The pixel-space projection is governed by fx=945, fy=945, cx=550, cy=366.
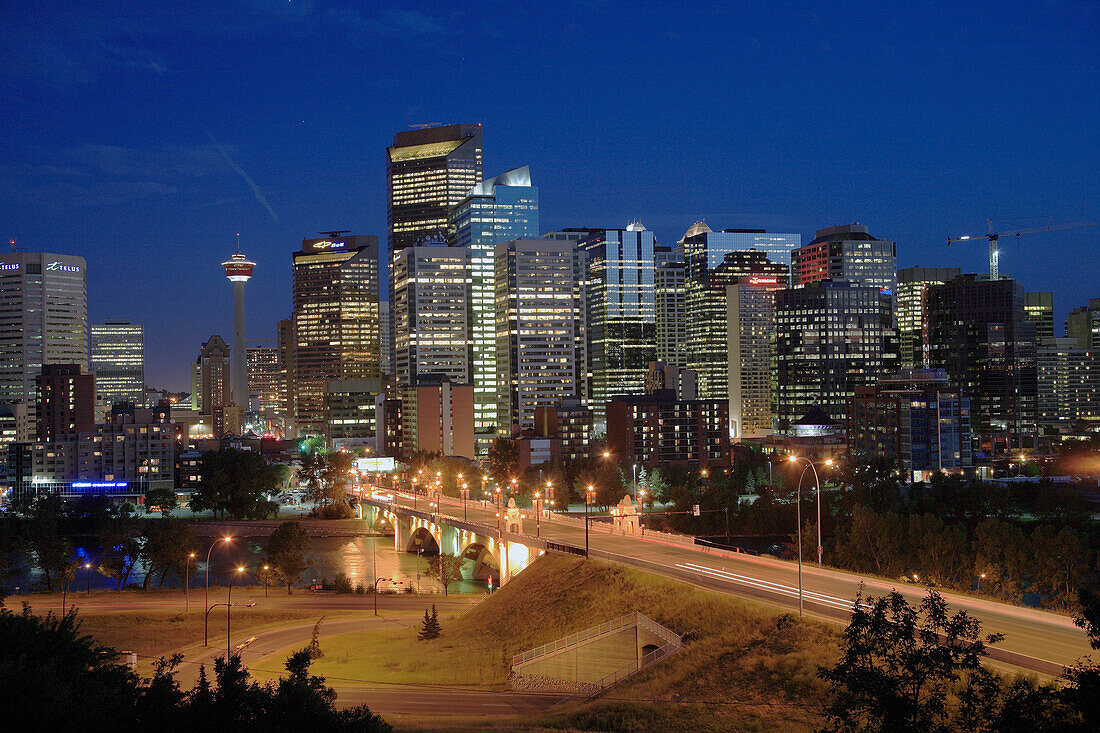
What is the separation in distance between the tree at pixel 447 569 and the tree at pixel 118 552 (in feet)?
83.5

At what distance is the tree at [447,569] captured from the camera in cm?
7894

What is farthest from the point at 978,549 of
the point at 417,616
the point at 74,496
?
the point at 74,496

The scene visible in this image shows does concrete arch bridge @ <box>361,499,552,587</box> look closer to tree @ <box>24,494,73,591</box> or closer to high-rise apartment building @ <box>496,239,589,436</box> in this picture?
tree @ <box>24,494,73,591</box>

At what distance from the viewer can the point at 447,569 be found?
80.6 meters

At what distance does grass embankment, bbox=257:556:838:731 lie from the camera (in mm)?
32969

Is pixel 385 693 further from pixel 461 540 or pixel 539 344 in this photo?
pixel 539 344

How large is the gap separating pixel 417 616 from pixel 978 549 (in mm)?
40547

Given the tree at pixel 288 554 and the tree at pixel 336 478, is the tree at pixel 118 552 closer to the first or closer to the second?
the tree at pixel 288 554

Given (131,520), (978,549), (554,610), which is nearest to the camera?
(554,610)

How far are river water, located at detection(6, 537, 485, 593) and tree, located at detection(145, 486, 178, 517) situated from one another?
41.5 ft

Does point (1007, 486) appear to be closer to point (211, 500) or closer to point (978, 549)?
point (978, 549)

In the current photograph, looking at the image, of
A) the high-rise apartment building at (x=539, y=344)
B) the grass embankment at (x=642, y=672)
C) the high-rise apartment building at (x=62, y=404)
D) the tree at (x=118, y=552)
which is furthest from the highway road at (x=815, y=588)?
the high-rise apartment building at (x=62, y=404)

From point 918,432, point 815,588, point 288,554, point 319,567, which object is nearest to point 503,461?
point 319,567

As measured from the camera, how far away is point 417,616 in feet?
210
